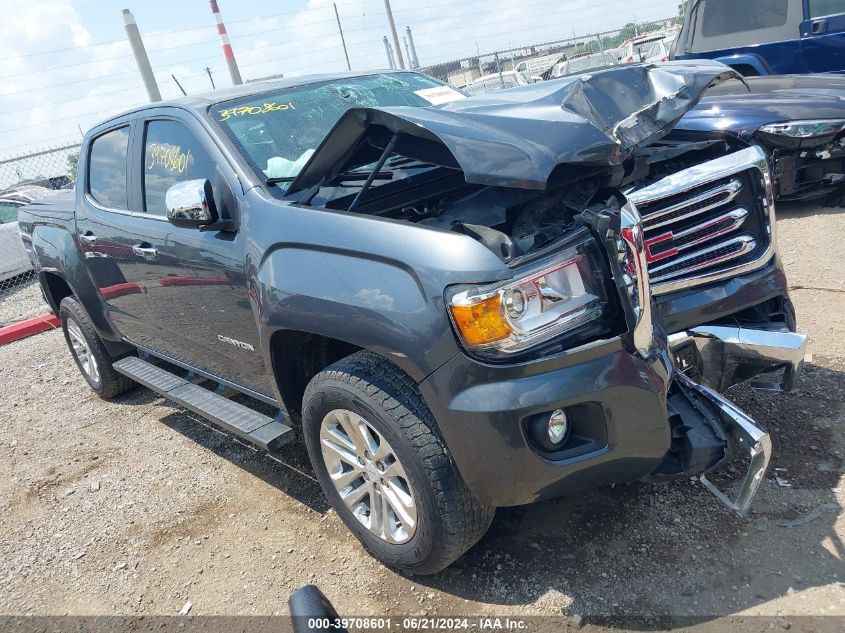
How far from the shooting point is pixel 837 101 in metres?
5.57

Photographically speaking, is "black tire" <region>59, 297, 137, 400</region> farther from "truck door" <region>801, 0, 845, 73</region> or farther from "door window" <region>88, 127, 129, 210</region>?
"truck door" <region>801, 0, 845, 73</region>

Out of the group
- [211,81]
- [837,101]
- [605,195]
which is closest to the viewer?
[605,195]

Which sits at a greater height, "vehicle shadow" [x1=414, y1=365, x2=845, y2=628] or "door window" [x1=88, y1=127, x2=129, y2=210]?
"door window" [x1=88, y1=127, x2=129, y2=210]

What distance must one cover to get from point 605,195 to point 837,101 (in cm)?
418

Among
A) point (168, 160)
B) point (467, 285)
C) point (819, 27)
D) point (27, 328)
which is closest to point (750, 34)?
point (819, 27)

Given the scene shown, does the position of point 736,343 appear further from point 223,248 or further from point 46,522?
point 46,522

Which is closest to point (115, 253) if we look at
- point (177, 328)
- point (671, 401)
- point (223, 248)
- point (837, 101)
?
point (177, 328)

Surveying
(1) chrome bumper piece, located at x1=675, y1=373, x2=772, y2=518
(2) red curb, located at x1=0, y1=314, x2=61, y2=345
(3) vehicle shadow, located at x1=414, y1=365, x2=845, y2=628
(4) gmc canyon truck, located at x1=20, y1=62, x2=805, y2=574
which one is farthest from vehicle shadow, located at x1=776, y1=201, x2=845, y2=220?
(2) red curb, located at x1=0, y1=314, x2=61, y2=345

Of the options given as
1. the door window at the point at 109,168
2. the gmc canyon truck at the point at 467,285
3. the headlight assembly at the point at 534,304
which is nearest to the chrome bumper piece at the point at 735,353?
the gmc canyon truck at the point at 467,285

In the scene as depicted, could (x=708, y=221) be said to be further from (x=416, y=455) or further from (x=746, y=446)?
(x=416, y=455)

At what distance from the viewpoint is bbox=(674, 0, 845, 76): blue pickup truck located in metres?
7.35

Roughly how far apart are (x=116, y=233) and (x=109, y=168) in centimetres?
55

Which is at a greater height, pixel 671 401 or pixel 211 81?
pixel 211 81

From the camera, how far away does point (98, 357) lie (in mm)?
4945
